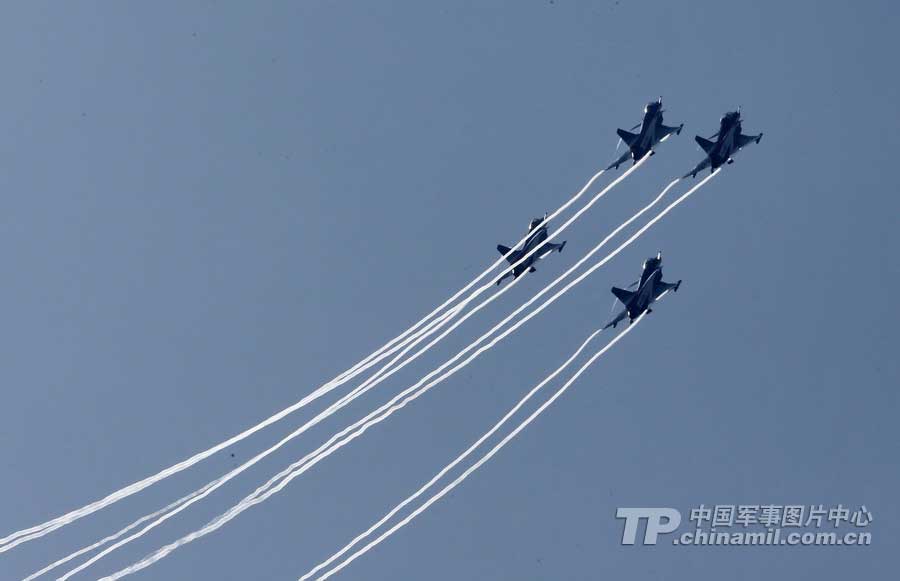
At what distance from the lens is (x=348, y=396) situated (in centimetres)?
5741

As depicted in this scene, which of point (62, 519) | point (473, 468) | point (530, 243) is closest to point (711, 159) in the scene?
point (530, 243)

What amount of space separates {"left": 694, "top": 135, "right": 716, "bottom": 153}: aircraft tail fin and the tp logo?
51.9ft

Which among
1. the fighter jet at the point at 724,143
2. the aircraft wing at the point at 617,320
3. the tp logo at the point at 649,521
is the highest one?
the fighter jet at the point at 724,143

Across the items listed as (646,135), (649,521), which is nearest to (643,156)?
(646,135)

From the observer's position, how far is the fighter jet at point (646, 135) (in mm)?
60812

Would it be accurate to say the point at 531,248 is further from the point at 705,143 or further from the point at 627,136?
the point at 705,143

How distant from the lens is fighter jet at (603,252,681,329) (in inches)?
2432

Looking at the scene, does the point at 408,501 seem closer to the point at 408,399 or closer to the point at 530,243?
the point at 408,399

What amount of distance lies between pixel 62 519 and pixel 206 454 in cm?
633

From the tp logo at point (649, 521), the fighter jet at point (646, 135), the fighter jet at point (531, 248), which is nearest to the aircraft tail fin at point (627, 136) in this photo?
the fighter jet at point (646, 135)

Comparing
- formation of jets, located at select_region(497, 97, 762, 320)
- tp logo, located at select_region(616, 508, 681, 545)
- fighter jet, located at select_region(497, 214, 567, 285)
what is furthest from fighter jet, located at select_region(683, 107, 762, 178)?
tp logo, located at select_region(616, 508, 681, 545)

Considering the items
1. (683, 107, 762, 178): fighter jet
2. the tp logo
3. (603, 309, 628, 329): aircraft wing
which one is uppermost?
(683, 107, 762, 178): fighter jet

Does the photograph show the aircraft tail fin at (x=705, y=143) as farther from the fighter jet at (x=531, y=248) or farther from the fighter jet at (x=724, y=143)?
the fighter jet at (x=531, y=248)

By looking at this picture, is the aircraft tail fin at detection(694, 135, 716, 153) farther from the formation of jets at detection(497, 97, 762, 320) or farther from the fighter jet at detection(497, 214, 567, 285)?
the fighter jet at detection(497, 214, 567, 285)
